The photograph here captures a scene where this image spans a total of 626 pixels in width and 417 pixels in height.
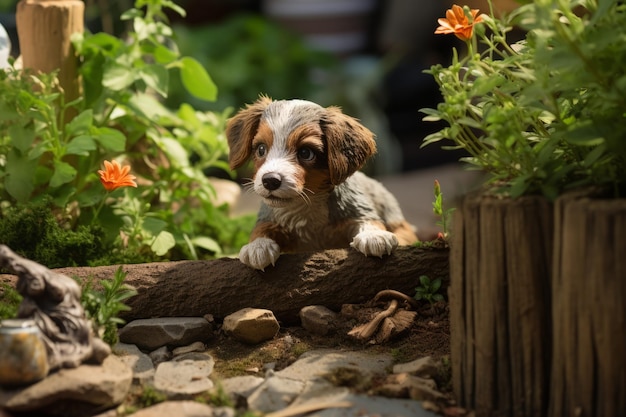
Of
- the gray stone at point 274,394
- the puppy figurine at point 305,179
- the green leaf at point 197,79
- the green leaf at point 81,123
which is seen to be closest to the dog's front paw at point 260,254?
the puppy figurine at point 305,179

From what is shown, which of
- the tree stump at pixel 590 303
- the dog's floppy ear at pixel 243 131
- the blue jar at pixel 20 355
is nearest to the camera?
the tree stump at pixel 590 303

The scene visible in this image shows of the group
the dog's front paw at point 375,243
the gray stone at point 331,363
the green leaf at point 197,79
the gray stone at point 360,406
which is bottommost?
the gray stone at point 360,406

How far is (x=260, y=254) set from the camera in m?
3.21

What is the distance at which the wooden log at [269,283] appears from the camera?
10.6ft

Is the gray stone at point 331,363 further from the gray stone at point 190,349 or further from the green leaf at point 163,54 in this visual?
the green leaf at point 163,54

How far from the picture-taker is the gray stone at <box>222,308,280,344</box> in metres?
3.13

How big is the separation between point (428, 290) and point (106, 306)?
1255mm

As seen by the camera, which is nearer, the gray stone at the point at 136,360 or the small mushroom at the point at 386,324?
the gray stone at the point at 136,360

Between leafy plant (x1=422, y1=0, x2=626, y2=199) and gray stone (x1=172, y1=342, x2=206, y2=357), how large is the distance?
1170 millimetres

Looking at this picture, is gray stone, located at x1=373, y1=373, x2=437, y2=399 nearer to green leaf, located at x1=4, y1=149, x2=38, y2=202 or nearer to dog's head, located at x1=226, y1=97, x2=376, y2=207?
dog's head, located at x1=226, y1=97, x2=376, y2=207

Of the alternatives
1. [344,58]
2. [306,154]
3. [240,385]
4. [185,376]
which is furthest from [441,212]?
[344,58]

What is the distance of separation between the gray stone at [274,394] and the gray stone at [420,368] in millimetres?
351

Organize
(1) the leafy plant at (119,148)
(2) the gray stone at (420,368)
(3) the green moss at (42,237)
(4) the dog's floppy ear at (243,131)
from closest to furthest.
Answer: (2) the gray stone at (420,368) → (4) the dog's floppy ear at (243,131) → (3) the green moss at (42,237) → (1) the leafy plant at (119,148)


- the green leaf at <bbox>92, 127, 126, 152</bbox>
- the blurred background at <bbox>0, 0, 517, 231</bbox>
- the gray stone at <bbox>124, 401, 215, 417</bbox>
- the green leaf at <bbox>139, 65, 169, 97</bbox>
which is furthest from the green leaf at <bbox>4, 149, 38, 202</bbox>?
the blurred background at <bbox>0, 0, 517, 231</bbox>
